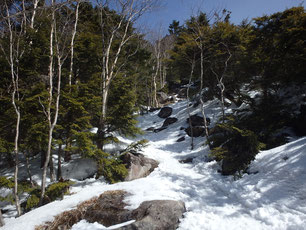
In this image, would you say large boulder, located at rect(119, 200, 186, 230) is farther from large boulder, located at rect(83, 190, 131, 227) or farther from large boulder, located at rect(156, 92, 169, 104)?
large boulder, located at rect(156, 92, 169, 104)

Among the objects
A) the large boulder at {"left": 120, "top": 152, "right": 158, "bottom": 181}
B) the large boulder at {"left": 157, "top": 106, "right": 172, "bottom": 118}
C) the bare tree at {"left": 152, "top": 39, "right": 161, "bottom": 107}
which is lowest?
the large boulder at {"left": 120, "top": 152, "right": 158, "bottom": 181}

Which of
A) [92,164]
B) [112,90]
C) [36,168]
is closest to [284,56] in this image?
[112,90]

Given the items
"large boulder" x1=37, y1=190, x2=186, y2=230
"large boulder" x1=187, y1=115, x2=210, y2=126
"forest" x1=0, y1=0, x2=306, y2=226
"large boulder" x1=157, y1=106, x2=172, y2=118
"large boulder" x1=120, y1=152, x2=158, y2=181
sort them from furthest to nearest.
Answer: "large boulder" x1=157, y1=106, x2=172, y2=118 → "large boulder" x1=187, y1=115, x2=210, y2=126 → "large boulder" x1=120, y1=152, x2=158, y2=181 → "forest" x1=0, y1=0, x2=306, y2=226 → "large boulder" x1=37, y1=190, x2=186, y2=230

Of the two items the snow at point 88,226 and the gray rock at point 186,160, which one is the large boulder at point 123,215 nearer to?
the snow at point 88,226

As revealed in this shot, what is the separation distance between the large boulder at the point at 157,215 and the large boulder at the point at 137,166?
12.7 ft

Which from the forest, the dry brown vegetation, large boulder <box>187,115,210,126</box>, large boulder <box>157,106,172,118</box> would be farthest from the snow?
large boulder <box>157,106,172,118</box>

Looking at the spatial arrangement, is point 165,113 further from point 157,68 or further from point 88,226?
point 88,226

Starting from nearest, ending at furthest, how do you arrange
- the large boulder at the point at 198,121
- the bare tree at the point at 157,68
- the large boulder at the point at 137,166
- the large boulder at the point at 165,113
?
the large boulder at the point at 137,166 → the large boulder at the point at 198,121 → the large boulder at the point at 165,113 → the bare tree at the point at 157,68

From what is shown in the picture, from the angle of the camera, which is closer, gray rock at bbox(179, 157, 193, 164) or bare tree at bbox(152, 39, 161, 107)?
gray rock at bbox(179, 157, 193, 164)

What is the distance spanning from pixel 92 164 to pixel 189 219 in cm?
629

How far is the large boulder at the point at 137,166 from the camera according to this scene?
7.65 meters

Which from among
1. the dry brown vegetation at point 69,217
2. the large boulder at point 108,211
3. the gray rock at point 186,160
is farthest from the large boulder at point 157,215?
the gray rock at point 186,160

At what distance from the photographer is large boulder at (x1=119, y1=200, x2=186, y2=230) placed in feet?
10.5

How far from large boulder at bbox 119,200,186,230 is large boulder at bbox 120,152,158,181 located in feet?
12.7
